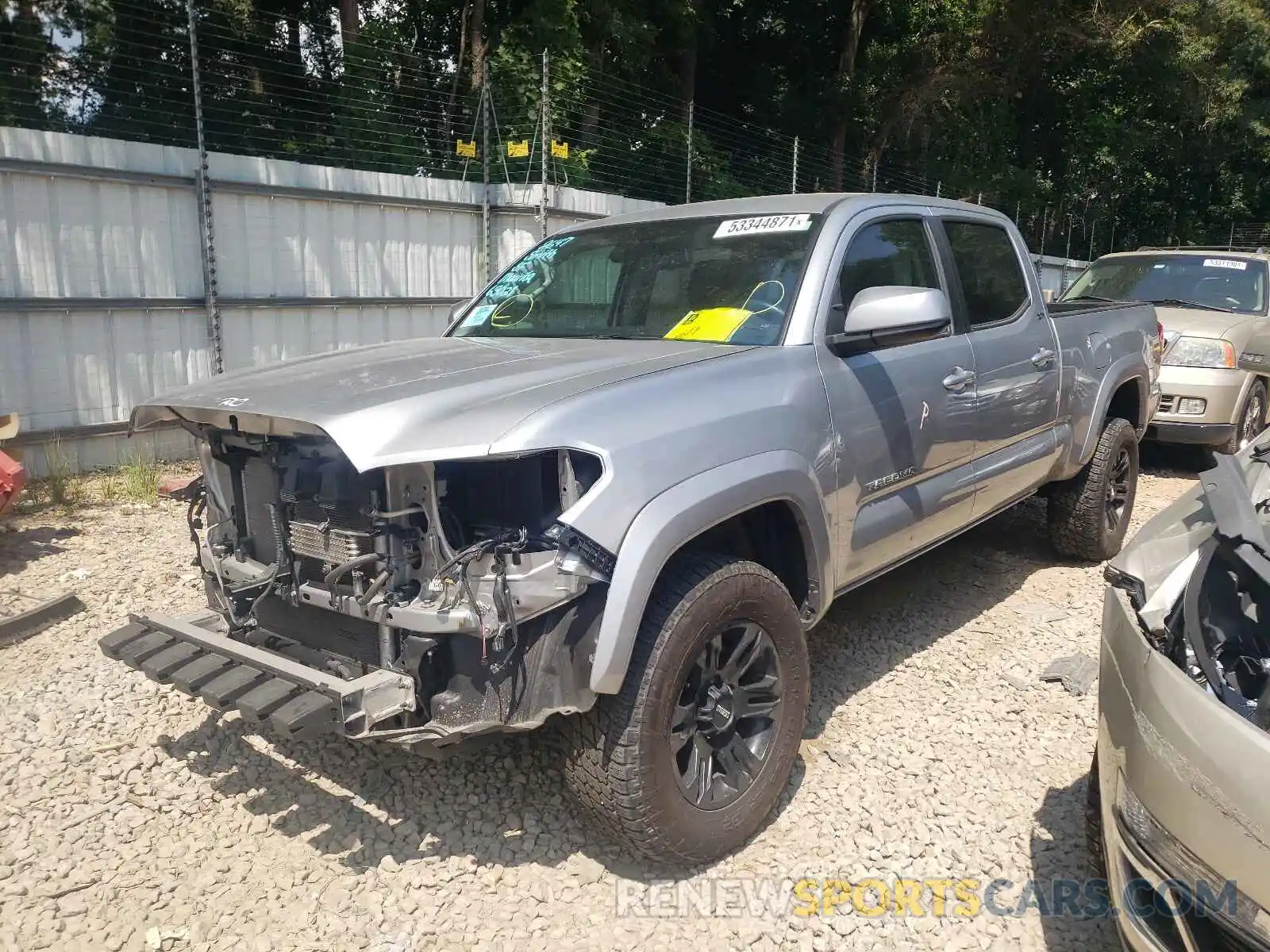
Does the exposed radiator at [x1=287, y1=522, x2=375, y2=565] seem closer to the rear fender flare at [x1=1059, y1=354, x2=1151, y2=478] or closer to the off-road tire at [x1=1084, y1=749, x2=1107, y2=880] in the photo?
the off-road tire at [x1=1084, y1=749, x2=1107, y2=880]

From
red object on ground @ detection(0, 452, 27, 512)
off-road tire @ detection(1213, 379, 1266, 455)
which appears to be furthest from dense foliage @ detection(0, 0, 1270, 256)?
off-road tire @ detection(1213, 379, 1266, 455)

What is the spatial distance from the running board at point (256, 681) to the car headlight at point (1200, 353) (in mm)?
7008

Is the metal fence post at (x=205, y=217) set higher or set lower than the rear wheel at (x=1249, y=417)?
higher

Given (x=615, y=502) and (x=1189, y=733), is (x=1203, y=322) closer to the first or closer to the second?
(x=1189, y=733)

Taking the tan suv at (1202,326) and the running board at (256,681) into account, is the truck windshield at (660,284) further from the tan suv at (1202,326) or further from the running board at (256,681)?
the tan suv at (1202,326)

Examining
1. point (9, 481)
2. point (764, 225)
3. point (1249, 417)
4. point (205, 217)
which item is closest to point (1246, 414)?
point (1249, 417)

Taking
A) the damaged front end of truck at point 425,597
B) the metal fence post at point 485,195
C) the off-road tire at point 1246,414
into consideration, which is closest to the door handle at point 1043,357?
the damaged front end of truck at point 425,597

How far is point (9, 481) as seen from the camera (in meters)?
4.85

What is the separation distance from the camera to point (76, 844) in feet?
9.45

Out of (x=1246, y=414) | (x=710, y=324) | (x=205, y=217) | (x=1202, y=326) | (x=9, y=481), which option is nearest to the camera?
(x=710, y=324)

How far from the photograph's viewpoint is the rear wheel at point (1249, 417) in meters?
7.45

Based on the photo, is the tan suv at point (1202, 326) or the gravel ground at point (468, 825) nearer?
the gravel ground at point (468, 825)

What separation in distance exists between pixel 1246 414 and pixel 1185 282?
1.40m

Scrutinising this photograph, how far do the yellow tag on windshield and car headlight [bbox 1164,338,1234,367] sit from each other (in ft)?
18.2
